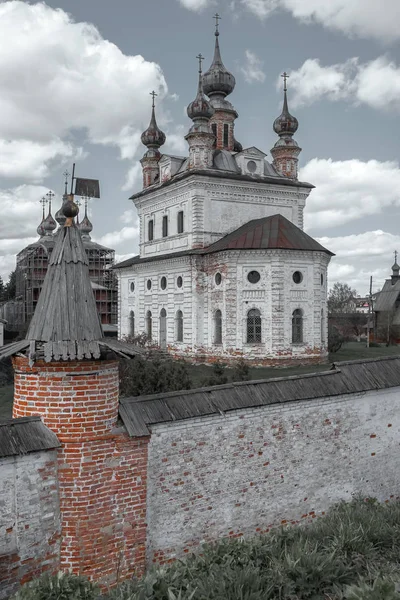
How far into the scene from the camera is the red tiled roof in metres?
23.0

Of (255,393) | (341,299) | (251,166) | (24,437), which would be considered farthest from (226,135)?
(341,299)

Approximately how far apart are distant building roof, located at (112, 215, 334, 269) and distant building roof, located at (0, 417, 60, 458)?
695 inches

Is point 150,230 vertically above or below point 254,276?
above

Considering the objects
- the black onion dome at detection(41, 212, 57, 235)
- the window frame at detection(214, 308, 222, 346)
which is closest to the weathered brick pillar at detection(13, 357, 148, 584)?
the window frame at detection(214, 308, 222, 346)

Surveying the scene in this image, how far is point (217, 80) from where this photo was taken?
29203mm

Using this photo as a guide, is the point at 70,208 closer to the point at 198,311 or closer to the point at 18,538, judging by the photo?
the point at 18,538

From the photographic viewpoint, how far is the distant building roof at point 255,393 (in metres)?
6.94

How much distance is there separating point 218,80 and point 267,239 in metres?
11.2

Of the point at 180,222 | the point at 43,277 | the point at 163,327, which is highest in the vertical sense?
the point at 180,222

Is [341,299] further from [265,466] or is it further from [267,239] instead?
[265,466]

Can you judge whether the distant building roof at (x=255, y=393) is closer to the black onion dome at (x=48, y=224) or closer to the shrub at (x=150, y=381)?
the shrub at (x=150, y=381)

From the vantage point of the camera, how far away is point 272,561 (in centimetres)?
570

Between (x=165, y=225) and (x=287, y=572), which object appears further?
(x=165, y=225)

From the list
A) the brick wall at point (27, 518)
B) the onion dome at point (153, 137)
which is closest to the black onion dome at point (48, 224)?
the onion dome at point (153, 137)
